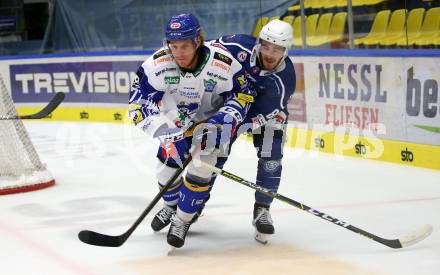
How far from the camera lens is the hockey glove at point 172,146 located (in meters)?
3.83

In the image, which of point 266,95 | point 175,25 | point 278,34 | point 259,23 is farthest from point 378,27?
point 175,25

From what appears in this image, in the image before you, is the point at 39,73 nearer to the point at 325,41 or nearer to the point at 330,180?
the point at 325,41

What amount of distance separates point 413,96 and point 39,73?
17.7ft

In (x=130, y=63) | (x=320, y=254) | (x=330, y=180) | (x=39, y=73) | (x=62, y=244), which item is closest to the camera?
(x=320, y=254)

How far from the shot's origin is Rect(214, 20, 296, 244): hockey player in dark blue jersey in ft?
13.1

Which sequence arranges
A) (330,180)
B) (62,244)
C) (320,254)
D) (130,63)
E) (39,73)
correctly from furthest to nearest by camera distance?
(39,73)
(130,63)
(330,180)
(62,244)
(320,254)

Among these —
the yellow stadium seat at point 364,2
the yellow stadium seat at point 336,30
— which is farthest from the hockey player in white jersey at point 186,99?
the yellow stadium seat at point 336,30

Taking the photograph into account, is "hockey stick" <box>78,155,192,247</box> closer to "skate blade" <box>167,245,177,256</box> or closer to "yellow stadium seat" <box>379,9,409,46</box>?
"skate blade" <box>167,245,177,256</box>

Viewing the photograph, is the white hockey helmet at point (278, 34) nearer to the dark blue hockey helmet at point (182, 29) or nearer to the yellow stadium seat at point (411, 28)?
the dark blue hockey helmet at point (182, 29)

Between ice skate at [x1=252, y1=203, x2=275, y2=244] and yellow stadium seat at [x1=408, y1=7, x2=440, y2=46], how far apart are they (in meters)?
2.83

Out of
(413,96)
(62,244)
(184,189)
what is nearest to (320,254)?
(184,189)

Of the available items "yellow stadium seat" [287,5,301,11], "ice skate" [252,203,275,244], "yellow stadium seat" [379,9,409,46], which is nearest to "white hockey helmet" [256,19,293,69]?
"ice skate" [252,203,275,244]

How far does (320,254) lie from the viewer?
390cm

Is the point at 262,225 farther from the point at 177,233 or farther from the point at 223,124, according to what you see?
the point at 223,124
